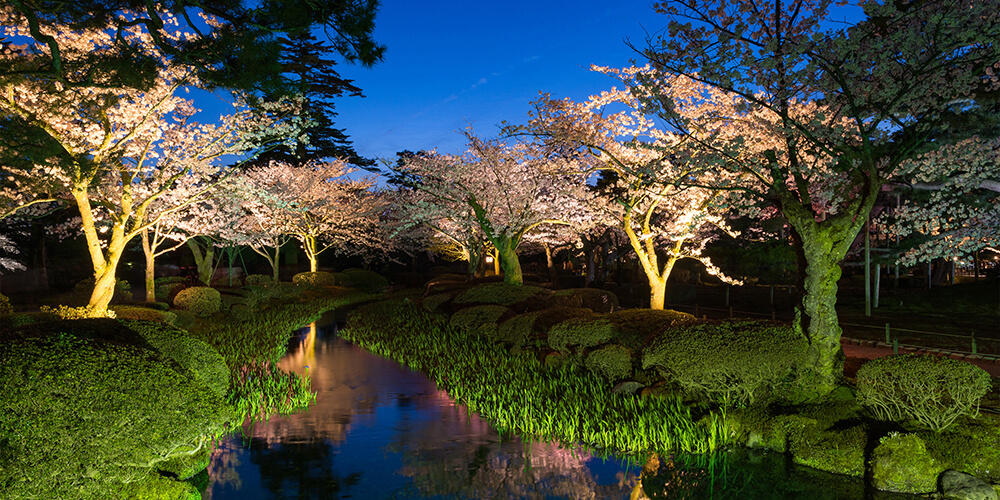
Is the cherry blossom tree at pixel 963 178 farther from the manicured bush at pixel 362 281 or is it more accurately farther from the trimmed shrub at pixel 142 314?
the manicured bush at pixel 362 281

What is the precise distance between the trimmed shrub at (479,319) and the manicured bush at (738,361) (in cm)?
711

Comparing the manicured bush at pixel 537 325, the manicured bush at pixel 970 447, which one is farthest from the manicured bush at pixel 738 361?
the manicured bush at pixel 537 325

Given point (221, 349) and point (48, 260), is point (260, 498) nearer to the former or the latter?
point (221, 349)

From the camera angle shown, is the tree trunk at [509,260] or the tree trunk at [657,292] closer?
the tree trunk at [657,292]

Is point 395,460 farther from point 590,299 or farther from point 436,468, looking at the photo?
point 590,299

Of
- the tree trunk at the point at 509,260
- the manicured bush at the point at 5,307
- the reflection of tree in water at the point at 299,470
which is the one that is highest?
the tree trunk at the point at 509,260

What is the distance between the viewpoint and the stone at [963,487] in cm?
557

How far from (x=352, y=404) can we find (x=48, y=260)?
111 feet

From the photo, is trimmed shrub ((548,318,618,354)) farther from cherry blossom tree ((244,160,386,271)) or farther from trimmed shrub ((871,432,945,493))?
cherry blossom tree ((244,160,386,271))

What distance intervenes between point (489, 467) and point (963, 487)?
512 centimetres

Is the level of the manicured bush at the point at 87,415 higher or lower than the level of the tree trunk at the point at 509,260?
lower

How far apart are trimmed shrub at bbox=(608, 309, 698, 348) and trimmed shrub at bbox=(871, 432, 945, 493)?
380 cm

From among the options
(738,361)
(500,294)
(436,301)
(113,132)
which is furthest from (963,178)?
(113,132)

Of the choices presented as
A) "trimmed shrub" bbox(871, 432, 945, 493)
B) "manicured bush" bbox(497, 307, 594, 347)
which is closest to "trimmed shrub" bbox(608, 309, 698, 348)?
"manicured bush" bbox(497, 307, 594, 347)
